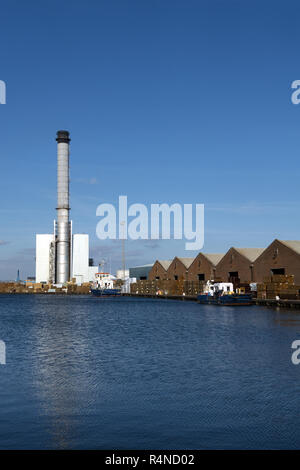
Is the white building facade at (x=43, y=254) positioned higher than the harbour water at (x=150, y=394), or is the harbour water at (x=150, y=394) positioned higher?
the white building facade at (x=43, y=254)

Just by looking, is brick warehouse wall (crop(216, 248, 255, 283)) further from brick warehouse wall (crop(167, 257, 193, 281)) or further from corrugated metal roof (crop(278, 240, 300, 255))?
brick warehouse wall (crop(167, 257, 193, 281))

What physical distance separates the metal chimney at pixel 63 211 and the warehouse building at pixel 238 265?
65.6m

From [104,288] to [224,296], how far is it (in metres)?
81.6

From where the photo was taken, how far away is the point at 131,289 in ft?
616

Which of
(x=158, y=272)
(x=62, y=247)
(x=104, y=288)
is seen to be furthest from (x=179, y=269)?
(x=62, y=247)

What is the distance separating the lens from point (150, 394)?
2266cm

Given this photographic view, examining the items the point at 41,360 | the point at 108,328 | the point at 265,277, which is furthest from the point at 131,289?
the point at 41,360

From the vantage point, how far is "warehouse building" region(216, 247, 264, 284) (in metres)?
115

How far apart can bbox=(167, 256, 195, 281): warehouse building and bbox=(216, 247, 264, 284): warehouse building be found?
21106 millimetres

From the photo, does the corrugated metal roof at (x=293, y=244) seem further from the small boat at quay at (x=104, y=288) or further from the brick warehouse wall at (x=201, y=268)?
the small boat at quay at (x=104, y=288)

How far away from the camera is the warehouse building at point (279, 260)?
9756 cm

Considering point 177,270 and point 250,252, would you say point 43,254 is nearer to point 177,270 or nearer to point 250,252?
point 177,270

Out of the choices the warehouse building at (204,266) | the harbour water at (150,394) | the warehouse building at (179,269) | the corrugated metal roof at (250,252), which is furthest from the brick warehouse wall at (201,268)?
the harbour water at (150,394)
